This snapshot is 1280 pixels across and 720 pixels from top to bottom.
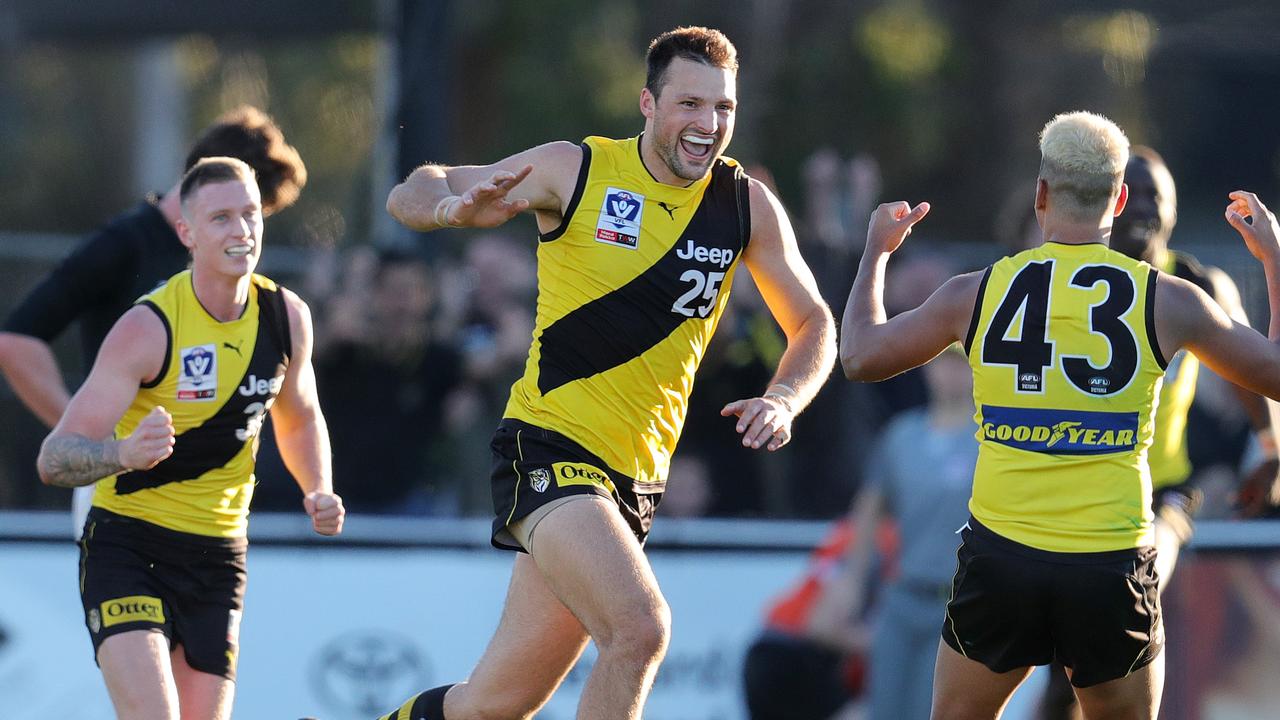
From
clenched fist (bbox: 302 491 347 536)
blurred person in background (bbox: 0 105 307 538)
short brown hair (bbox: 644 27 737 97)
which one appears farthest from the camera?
blurred person in background (bbox: 0 105 307 538)

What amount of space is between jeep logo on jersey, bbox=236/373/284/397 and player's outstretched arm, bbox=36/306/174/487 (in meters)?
Answer: 0.29

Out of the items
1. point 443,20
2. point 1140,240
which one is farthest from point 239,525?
point 443,20

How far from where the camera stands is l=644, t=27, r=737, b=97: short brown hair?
5809 mm

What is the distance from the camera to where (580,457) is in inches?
225

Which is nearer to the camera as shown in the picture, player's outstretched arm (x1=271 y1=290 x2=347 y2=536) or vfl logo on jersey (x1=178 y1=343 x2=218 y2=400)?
vfl logo on jersey (x1=178 y1=343 x2=218 y2=400)

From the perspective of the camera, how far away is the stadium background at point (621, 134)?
29.8ft

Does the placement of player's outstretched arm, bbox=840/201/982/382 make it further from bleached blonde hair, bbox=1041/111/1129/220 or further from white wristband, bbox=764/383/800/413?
bleached blonde hair, bbox=1041/111/1129/220

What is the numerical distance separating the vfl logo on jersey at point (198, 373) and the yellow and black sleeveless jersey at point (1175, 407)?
3502mm

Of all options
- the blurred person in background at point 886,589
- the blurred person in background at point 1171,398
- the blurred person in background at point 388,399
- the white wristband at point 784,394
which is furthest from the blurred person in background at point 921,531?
the white wristband at point 784,394

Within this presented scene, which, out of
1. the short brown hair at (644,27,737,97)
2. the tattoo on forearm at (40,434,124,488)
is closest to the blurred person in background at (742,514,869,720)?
the short brown hair at (644,27,737,97)

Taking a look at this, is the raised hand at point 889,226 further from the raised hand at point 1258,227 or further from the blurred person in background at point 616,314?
the raised hand at point 1258,227

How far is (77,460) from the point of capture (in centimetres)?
559

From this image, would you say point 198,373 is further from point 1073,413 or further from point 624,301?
point 1073,413

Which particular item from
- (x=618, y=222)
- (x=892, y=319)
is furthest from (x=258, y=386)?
(x=892, y=319)
